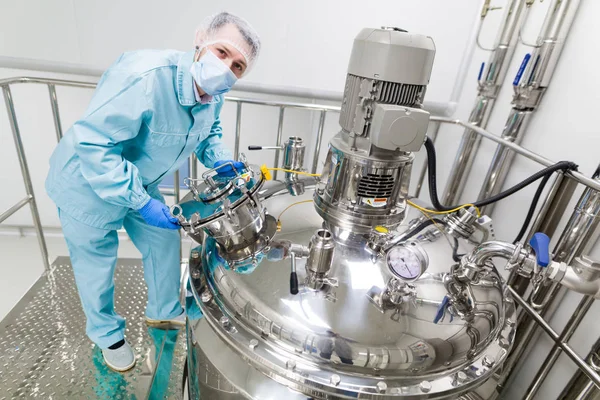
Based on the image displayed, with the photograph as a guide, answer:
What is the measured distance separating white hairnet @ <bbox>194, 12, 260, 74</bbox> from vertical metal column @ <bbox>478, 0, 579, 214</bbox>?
992 millimetres

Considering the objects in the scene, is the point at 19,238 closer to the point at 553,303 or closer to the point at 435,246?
the point at 435,246

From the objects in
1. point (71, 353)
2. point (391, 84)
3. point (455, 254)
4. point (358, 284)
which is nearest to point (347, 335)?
point (358, 284)

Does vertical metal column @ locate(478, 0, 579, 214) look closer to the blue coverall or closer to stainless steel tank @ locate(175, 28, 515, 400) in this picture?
stainless steel tank @ locate(175, 28, 515, 400)

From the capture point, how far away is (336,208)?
0.89 metres

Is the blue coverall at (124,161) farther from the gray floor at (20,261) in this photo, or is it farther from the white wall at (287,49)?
the gray floor at (20,261)

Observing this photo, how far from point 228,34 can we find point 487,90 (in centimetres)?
117

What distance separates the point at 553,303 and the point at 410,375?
80 centimetres

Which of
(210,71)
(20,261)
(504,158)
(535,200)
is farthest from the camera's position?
(20,261)

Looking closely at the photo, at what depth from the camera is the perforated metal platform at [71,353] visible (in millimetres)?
1186

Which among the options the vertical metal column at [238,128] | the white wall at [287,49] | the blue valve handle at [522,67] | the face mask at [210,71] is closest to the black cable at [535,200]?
the white wall at [287,49]

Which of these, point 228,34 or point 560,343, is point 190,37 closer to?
point 228,34

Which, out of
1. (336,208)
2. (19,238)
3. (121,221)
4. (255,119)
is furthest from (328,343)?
(19,238)

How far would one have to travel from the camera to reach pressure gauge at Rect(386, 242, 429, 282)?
68cm

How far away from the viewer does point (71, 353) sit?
1.30 meters
